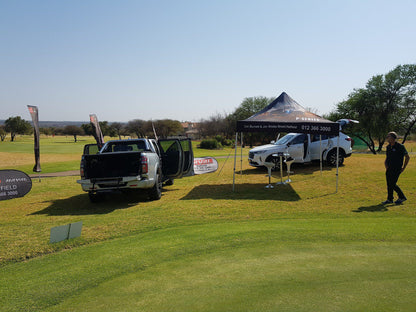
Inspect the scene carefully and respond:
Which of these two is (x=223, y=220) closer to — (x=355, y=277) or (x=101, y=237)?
(x=101, y=237)

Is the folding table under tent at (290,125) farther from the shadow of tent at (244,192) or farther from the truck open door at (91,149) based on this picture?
the truck open door at (91,149)

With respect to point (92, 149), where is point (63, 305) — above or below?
below

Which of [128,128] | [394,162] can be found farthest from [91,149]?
[128,128]

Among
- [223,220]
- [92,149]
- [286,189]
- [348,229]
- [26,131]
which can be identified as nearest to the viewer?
[348,229]

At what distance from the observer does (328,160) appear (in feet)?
51.8

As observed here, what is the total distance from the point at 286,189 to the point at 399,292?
761cm

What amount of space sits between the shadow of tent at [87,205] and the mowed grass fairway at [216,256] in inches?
2.2

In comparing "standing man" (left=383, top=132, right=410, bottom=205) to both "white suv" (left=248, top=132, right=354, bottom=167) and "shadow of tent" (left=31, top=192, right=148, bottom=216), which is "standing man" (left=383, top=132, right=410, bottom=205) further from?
"shadow of tent" (left=31, top=192, right=148, bottom=216)

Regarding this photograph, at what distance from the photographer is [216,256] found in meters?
4.63

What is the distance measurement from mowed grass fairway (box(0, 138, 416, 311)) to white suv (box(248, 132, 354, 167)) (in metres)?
5.76

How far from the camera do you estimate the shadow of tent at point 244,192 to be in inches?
380

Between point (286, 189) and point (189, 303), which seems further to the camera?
point (286, 189)

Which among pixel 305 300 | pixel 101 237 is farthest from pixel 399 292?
pixel 101 237

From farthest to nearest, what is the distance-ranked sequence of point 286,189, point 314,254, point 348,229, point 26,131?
point 26,131 → point 286,189 → point 348,229 → point 314,254
